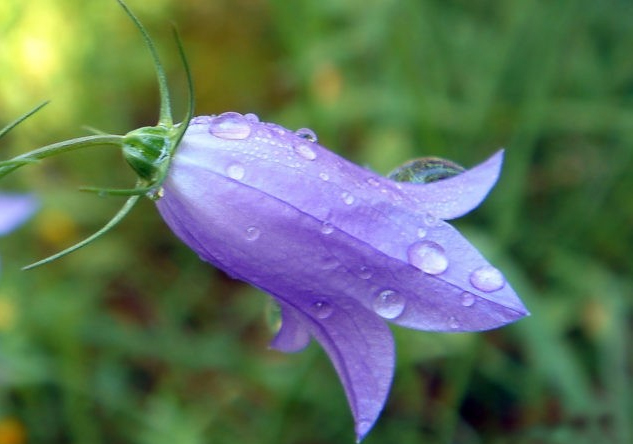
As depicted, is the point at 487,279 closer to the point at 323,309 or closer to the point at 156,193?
the point at 323,309

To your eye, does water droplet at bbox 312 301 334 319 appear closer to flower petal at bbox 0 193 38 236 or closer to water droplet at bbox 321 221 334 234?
water droplet at bbox 321 221 334 234

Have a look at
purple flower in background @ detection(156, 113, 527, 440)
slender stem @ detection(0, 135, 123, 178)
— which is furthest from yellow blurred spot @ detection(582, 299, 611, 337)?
slender stem @ detection(0, 135, 123, 178)

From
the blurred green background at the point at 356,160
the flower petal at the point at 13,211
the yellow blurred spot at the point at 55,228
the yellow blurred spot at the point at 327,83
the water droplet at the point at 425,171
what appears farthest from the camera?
the yellow blurred spot at the point at 327,83

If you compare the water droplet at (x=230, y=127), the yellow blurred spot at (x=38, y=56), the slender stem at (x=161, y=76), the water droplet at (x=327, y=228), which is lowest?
the yellow blurred spot at (x=38, y=56)

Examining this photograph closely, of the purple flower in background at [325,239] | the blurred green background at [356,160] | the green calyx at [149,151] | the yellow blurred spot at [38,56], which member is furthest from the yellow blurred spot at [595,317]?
the yellow blurred spot at [38,56]

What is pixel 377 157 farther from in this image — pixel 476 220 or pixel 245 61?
pixel 245 61

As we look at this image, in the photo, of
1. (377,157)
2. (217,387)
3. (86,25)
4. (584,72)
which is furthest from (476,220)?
(86,25)

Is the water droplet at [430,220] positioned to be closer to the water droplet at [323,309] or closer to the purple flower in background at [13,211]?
the water droplet at [323,309]
